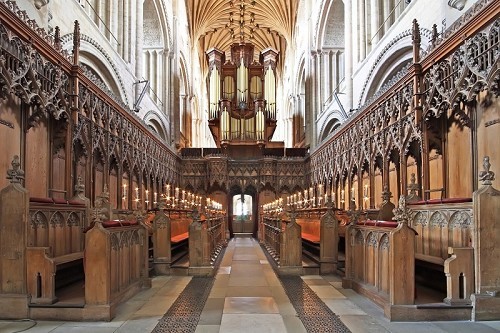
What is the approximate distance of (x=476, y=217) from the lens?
4824mm

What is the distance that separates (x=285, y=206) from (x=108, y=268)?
6.87m

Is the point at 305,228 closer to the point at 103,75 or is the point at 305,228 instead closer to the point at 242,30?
the point at 103,75

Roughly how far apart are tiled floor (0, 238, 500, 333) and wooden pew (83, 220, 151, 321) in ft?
0.50

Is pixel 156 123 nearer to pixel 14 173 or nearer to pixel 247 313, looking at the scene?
pixel 14 173

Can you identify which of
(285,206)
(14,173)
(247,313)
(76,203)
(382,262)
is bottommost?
(247,313)

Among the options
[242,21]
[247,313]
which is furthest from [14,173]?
[242,21]

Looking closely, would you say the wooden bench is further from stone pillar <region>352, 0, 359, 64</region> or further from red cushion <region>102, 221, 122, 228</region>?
stone pillar <region>352, 0, 359, 64</region>

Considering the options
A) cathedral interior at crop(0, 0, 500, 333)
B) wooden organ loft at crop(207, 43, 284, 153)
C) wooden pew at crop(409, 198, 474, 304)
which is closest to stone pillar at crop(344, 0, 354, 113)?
cathedral interior at crop(0, 0, 500, 333)

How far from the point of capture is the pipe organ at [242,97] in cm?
2688

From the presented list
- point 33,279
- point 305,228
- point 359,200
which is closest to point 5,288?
point 33,279

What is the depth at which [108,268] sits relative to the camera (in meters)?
4.92

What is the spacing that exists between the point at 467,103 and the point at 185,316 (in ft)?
18.2

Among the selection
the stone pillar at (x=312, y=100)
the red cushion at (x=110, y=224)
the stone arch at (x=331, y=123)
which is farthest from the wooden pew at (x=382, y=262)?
the stone pillar at (x=312, y=100)

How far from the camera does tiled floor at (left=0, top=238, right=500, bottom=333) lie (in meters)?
4.46
